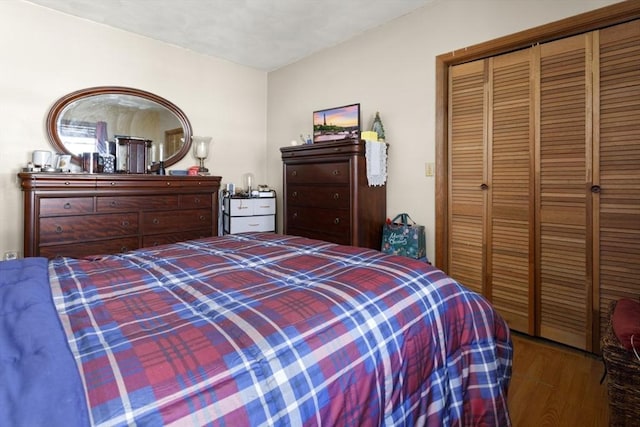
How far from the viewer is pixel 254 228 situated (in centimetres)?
354

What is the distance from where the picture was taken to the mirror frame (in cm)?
274

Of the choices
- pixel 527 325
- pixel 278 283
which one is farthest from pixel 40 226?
pixel 527 325

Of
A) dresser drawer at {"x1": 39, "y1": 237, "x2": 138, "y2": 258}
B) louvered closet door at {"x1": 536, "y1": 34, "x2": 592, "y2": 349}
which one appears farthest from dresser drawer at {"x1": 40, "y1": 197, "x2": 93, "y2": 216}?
louvered closet door at {"x1": 536, "y1": 34, "x2": 592, "y2": 349}

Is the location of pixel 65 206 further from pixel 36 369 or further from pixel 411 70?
pixel 411 70

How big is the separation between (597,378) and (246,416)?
2132mm

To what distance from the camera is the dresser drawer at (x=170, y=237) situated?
2.89 m

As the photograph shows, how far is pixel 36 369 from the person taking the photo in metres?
0.55

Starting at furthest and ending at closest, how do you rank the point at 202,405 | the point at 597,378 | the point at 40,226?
the point at 40,226 → the point at 597,378 → the point at 202,405

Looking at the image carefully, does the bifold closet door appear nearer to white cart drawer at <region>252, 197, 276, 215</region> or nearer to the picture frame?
the picture frame

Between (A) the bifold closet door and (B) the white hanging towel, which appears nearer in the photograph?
(A) the bifold closet door

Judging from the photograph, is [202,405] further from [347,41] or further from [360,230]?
[347,41]

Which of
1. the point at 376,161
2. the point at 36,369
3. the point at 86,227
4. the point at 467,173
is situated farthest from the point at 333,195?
the point at 36,369

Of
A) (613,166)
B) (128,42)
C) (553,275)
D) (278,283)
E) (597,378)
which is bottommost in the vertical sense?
(597,378)

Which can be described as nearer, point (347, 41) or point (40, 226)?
point (40, 226)
